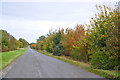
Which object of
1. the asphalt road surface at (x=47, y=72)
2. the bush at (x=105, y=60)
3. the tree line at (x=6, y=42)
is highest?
the tree line at (x=6, y=42)

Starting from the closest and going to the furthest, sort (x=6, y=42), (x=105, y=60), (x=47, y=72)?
(x=47, y=72) < (x=105, y=60) < (x=6, y=42)

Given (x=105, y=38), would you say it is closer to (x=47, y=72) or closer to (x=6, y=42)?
(x=47, y=72)

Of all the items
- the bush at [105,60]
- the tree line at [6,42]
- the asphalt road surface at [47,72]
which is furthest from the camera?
the tree line at [6,42]

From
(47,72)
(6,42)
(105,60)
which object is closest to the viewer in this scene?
(47,72)

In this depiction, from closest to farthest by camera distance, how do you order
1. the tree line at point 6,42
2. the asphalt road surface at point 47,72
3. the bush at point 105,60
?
the asphalt road surface at point 47,72 → the bush at point 105,60 → the tree line at point 6,42

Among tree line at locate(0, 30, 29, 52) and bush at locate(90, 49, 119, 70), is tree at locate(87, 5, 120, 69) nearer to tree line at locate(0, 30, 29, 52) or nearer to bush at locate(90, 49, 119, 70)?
bush at locate(90, 49, 119, 70)

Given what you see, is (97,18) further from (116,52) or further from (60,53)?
(60,53)

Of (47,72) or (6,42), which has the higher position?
(6,42)

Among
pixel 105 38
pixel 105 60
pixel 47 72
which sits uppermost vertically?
pixel 105 38

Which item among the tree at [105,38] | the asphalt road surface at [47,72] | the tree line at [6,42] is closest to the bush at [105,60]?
the tree at [105,38]

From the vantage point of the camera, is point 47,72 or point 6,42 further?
point 6,42

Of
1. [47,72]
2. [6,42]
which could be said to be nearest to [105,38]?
[47,72]

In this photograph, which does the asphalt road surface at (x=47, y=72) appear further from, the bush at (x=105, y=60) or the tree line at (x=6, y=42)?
the tree line at (x=6, y=42)

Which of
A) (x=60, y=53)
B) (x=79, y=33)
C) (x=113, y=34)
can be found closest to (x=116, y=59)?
(x=113, y=34)
